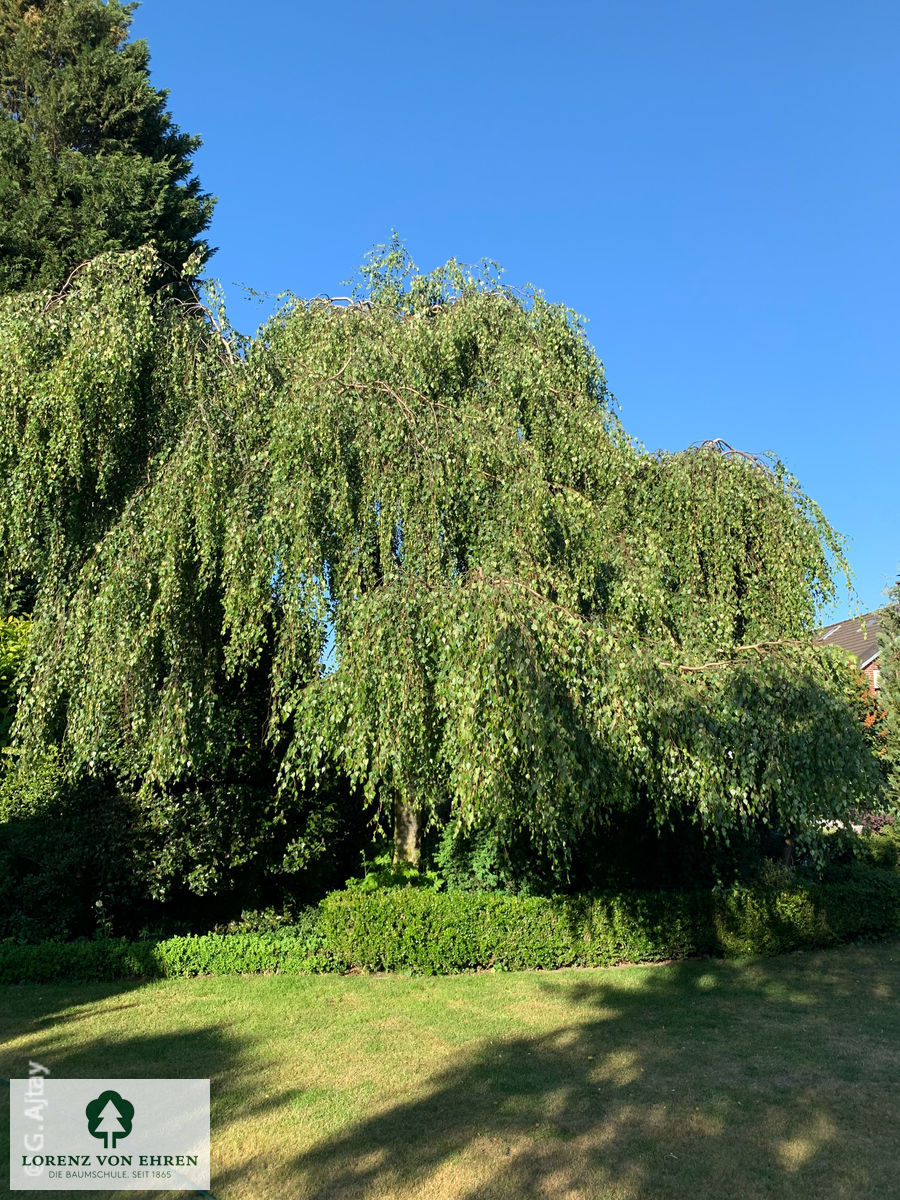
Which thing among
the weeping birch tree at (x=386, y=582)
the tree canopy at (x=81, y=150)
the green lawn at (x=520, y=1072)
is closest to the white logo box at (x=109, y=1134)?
the green lawn at (x=520, y=1072)

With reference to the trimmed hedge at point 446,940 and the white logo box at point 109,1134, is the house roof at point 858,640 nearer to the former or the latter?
the trimmed hedge at point 446,940

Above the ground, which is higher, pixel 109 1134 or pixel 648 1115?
pixel 109 1134

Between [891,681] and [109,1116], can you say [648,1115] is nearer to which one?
[109,1116]

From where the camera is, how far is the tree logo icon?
4.90 meters

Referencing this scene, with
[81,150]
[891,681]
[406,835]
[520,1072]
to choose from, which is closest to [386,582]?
[520,1072]

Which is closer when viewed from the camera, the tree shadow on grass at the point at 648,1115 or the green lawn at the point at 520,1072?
the tree shadow on grass at the point at 648,1115

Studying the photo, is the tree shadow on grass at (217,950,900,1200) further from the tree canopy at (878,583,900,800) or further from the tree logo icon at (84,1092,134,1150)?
the tree canopy at (878,583,900,800)

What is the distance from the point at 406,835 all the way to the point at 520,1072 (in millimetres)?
4820

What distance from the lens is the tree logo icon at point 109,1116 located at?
16.1ft

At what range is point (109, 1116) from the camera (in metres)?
5.17

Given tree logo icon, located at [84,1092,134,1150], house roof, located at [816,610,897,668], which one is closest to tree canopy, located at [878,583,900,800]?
house roof, located at [816,610,897,668]

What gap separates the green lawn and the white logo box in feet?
0.51

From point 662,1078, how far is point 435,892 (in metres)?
3.63

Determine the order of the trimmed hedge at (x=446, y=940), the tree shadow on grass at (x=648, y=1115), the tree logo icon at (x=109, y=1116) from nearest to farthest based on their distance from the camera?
the tree shadow on grass at (x=648, y=1115) < the tree logo icon at (x=109, y=1116) < the trimmed hedge at (x=446, y=940)
